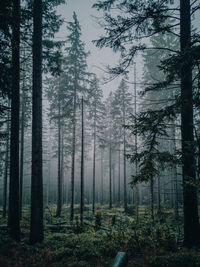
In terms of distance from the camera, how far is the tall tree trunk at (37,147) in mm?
8133

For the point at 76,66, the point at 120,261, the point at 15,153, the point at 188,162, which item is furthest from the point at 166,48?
the point at 76,66

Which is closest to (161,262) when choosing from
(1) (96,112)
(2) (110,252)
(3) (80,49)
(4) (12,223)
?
(2) (110,252)

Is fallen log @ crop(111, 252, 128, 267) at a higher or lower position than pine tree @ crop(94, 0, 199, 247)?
lower

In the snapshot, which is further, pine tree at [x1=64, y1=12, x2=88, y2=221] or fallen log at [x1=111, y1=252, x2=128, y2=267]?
pine tree at [x1=64, y1=12, x2=88, y2=221]

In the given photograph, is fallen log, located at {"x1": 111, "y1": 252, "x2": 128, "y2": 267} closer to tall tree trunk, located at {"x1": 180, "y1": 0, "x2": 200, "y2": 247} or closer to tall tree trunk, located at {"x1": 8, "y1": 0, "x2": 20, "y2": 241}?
tall tree trunk, located at {"x1": 180, "y1": 0, "x2": 200, "y2": 247}

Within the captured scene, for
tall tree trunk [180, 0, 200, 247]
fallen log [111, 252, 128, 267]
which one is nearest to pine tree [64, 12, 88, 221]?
tall tree trunk [180, 0, 200, 247]

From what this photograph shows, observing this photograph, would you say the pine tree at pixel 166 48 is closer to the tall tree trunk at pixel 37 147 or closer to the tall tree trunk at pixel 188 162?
the tall tree trunk at pixel 188 162

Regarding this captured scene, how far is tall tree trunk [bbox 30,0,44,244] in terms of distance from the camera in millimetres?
8133

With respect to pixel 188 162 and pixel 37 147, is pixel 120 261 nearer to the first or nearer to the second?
pixel 188 162

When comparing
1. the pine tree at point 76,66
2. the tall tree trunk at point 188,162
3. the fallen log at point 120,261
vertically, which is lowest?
the fallen log at point 120,261

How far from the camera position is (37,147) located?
8547 mm

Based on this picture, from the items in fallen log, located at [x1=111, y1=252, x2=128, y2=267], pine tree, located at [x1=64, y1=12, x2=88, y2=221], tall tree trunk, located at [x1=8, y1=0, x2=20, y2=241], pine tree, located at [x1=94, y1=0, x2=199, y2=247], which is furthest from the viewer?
pine tree, located at [x1=64, y1=12, x2=88, y2=221]

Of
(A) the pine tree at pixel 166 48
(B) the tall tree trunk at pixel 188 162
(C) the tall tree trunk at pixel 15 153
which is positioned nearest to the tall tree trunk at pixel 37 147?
(C) the tall tree trunk at pixel 15 153

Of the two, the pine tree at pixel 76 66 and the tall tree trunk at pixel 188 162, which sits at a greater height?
the pine tree at pixel 76 66
